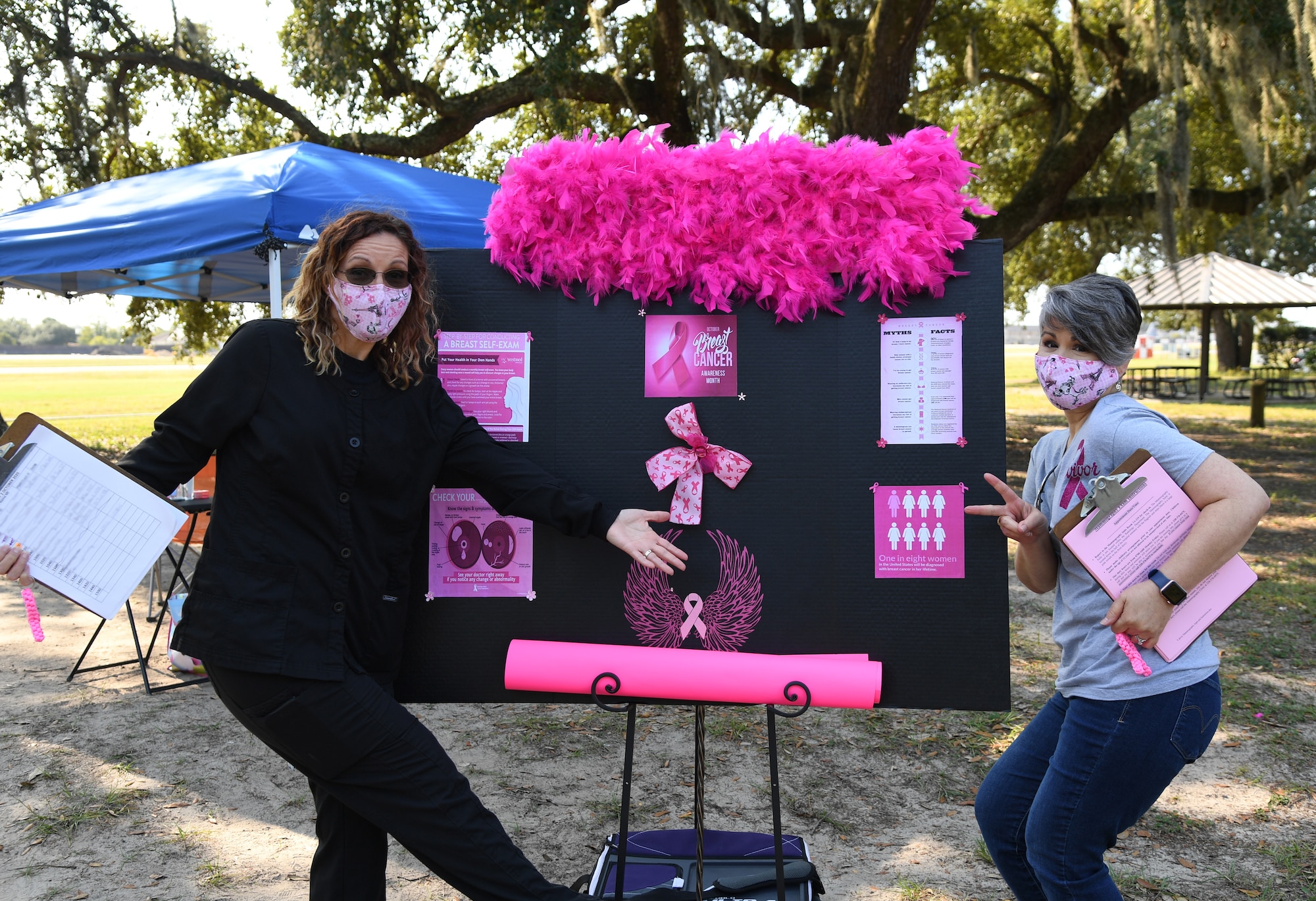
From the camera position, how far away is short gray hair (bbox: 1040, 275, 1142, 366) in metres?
1.95

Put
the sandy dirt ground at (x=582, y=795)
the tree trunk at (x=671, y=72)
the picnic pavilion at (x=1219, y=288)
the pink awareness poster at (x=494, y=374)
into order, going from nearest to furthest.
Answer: the pink awareness poster at (x=494, y=374)
the sandy dirt ground at (x=582, y=795)
the tree trunk at (x=671, y=72)
the picnic pavilion at (x=1219, y=288)

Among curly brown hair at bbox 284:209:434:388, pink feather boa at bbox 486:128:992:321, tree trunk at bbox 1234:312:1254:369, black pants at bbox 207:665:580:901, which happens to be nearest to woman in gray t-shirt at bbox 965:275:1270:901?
pink feather boa at bbox 486:128:992:321

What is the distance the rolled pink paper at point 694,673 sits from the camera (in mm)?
2133

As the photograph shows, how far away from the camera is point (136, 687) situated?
4.84 meters

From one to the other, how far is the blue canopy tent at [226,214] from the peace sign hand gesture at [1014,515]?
3.55 meters

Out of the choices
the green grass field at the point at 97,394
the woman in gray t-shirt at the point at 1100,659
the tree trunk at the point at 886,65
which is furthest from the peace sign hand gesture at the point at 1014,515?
the tree trunk at the point at 886,65

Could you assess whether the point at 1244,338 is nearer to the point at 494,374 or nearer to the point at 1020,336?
the point at 494,374

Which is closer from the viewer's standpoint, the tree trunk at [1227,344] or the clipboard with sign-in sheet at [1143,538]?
the clipboard with sign-in sheet at [1143,538]

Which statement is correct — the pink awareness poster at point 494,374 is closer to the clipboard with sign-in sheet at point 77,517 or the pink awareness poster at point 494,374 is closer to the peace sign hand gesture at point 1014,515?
the clipboard with sign-in sheet at point 77,517

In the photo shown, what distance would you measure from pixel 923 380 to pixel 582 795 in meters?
2.35

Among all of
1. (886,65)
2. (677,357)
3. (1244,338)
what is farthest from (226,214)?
(1244,338)

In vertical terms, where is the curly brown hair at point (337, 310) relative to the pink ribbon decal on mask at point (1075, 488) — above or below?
above

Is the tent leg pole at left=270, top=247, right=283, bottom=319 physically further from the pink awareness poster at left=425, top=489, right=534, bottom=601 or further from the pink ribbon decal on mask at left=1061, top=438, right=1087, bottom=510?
the pink ribbon decal on mask at left=1061, top=438, right=1087, bottom=510

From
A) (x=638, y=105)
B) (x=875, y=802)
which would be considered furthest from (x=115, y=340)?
(x=875, y=802)
